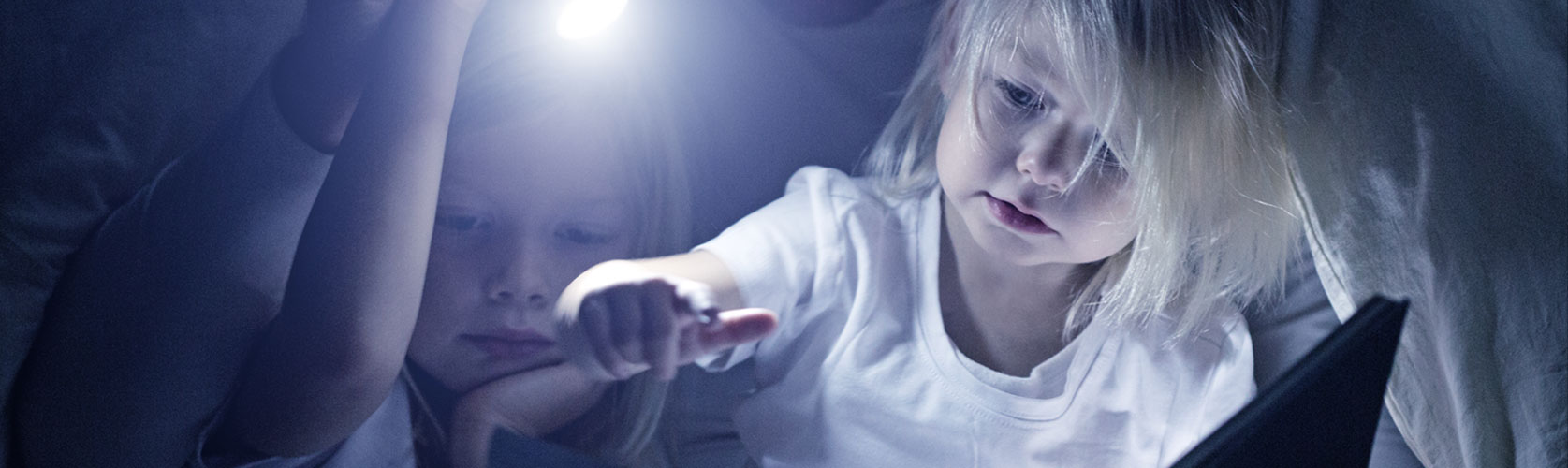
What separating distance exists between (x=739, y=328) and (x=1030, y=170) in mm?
157

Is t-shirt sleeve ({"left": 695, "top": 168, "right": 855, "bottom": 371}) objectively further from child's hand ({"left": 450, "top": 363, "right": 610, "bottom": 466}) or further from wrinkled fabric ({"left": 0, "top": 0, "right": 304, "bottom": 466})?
wrinkled fabric ({"left": 0, "top": 0, "right": 304, "bottom": 466})

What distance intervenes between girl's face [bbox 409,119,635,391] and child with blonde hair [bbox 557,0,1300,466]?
2 centimetres

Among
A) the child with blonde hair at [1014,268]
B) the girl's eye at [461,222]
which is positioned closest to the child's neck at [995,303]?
the child with blonde hair at [1014,268]

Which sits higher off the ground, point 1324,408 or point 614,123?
point 614,123

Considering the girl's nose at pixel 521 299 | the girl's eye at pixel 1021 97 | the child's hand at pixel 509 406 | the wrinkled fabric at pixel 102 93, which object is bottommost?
the child's hand at pixel 509 406

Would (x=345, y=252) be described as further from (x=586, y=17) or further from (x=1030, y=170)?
(x=1030, y=170)

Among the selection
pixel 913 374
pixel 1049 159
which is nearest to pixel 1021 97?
pixel 1049 159

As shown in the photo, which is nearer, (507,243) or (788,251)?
(507,243)

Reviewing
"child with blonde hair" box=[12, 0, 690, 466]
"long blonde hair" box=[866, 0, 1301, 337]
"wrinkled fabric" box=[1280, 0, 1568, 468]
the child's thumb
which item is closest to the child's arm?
"child with blonde hair" box=[12, 0, 690, 466]

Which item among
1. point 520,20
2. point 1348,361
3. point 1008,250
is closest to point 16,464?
point 520,20

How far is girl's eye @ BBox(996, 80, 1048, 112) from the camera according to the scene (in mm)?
473

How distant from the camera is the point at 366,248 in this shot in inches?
15.1

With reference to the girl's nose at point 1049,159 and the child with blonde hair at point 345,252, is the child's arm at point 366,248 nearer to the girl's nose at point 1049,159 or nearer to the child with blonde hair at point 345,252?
the child with blonde hair at point 345,252

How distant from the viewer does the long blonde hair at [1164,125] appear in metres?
0.46
